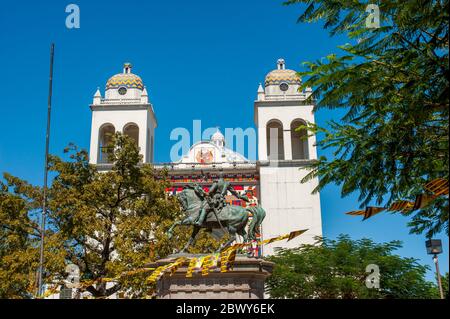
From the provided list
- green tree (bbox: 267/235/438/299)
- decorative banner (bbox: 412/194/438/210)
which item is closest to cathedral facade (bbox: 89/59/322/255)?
green tree (bbox: 267/235/438/299)

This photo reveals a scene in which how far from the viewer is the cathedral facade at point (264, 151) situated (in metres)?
47.0

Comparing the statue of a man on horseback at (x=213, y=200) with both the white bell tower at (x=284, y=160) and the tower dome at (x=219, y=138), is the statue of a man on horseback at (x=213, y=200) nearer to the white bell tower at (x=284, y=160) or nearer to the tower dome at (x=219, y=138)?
the white bell tower at (x=284, y=160)

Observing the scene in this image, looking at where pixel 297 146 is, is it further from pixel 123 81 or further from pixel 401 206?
pixel 401 206

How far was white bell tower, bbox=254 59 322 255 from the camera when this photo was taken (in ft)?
153

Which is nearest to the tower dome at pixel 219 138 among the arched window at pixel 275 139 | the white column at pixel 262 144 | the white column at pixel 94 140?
the arched window at pixel 275 139

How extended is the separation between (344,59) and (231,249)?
682 cm

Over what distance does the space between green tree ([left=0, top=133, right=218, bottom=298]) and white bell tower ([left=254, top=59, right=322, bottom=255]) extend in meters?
18.6

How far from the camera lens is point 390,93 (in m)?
10.9

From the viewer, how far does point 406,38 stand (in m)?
10.5

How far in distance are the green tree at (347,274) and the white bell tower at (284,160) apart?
11.5 metres

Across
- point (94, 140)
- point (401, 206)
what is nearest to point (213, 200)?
point (401, 206)

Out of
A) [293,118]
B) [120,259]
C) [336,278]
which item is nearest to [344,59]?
[120,259]

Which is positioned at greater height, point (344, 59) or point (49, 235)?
point (344, 59)
